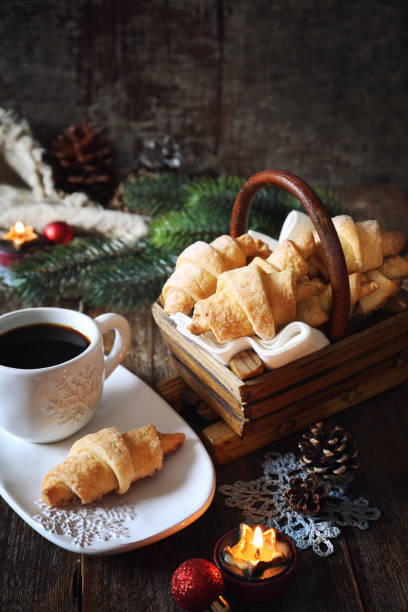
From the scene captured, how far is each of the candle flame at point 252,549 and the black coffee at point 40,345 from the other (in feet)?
1.13

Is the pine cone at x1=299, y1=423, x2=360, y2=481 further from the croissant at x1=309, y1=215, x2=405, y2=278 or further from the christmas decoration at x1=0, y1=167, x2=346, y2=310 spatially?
the christmas decoration at x1=0, y1=167, x2=346, y2=310

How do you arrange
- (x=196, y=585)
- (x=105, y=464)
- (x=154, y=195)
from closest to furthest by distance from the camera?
(x=196, y=585) < (x=105, y=464) < (x=154, y=195)

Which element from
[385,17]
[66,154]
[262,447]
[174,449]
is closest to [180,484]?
[174,449]

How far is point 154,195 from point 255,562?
1.00 m

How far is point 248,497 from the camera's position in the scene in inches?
30.9

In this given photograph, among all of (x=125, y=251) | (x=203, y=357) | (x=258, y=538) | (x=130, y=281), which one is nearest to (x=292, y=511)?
(x=258, y=538)

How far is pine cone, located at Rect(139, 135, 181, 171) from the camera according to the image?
63.8 inches

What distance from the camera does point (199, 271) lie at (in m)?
0.85

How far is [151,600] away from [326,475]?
0.27 m

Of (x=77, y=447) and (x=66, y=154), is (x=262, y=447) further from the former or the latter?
A: (x=66, y=154)

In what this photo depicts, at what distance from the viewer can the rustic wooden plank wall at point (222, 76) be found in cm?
157

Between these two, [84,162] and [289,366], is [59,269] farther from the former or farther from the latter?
[289,366]

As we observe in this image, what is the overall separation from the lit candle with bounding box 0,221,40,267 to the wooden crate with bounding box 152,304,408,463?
1.71 ft

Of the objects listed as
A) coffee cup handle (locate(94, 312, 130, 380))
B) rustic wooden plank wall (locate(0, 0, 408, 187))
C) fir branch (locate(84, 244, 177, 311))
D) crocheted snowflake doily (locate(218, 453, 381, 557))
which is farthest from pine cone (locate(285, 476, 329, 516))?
rustic wooden plank wall (locate(0, 0, 408, 187))
